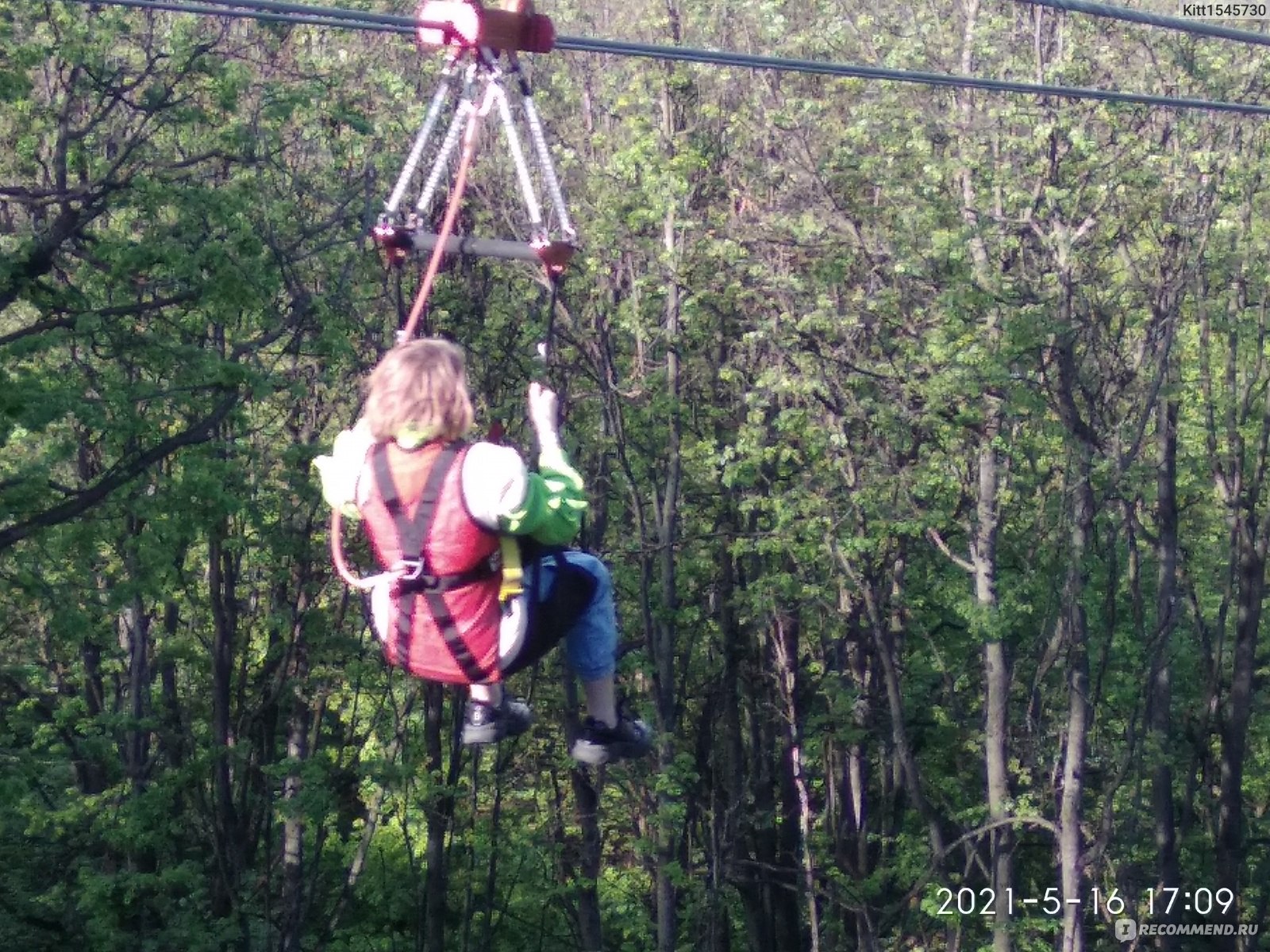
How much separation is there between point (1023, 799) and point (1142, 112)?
20.9 ft

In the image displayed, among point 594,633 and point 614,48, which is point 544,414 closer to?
point 594,633

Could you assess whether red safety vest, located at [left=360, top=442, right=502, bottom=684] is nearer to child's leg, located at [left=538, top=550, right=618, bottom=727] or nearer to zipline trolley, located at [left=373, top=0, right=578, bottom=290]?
child's leg, located at [left=538, top=550, right=618, bottom=727]

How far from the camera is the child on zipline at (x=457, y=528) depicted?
3613 mm

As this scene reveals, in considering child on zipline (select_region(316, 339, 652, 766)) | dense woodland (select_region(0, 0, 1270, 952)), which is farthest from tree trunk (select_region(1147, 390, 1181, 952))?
child on zipline (select_region(316, 339, 652, 766))

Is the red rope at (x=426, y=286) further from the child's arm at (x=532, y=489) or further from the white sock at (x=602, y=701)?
the white sock at (x=602, y=701)

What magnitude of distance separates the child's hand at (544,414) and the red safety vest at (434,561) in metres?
0.31

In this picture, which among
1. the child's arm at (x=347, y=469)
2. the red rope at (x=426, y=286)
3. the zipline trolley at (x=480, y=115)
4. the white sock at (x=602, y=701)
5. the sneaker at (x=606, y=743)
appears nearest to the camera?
the red rope at (x=426, y=286)

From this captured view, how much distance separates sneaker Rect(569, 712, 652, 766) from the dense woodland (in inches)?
272

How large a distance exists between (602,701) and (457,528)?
120 cm

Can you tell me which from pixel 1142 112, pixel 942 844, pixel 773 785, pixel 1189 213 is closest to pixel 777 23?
pixel 1142 112

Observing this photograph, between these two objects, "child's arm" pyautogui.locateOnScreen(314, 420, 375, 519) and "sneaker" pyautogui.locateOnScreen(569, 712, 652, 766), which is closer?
"child's arm" pyautogui.locateOnScreen(314, 420, 375, 519)

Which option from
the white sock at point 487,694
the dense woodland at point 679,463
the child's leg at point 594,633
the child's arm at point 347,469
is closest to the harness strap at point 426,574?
the child's arm at point 347,469

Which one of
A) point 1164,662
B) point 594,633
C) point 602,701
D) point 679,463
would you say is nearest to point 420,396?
point 594,633

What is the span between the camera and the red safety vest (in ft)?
12.0
